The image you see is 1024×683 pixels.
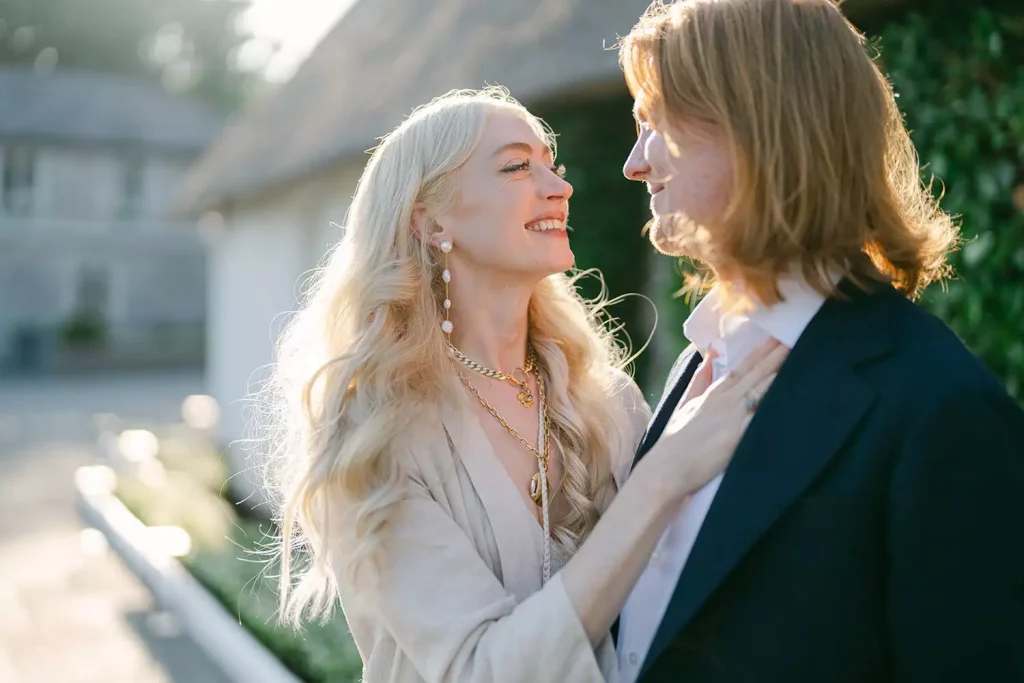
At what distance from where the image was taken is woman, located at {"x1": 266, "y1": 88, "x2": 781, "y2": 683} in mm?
2055

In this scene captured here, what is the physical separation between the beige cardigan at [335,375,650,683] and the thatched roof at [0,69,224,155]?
36.1m

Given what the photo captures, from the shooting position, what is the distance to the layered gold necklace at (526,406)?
8.77 ft

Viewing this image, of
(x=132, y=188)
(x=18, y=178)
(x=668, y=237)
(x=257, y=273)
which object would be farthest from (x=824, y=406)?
(x=18, y=178)

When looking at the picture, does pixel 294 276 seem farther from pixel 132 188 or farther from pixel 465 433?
pixel 132 188

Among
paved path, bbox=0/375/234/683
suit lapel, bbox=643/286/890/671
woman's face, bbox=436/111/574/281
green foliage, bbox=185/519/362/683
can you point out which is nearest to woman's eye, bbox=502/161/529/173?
woman's face, bbox=436/111/574/281

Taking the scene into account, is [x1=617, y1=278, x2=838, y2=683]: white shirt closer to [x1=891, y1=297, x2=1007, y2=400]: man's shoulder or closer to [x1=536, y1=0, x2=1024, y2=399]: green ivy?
[x1=891, y1=297, x2=1007, y2=400]: man's shoulder

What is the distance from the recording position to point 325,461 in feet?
7.70

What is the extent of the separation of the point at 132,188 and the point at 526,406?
35.9 meters

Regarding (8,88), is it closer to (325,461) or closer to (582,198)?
(582,198)

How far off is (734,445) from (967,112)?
8.98 ft

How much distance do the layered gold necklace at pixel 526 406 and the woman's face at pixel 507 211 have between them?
0.28 metres

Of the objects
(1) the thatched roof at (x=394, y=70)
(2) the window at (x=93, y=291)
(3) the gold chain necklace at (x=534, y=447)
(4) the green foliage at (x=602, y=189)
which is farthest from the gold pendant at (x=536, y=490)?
(2) the window at (x=93, y=291)

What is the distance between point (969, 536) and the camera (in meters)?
1.50

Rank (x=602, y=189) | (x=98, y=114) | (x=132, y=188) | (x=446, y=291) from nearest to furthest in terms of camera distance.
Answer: (x=446, y=291), (x=602, y=189), (x=132, y=188), (x=98, y=114)
